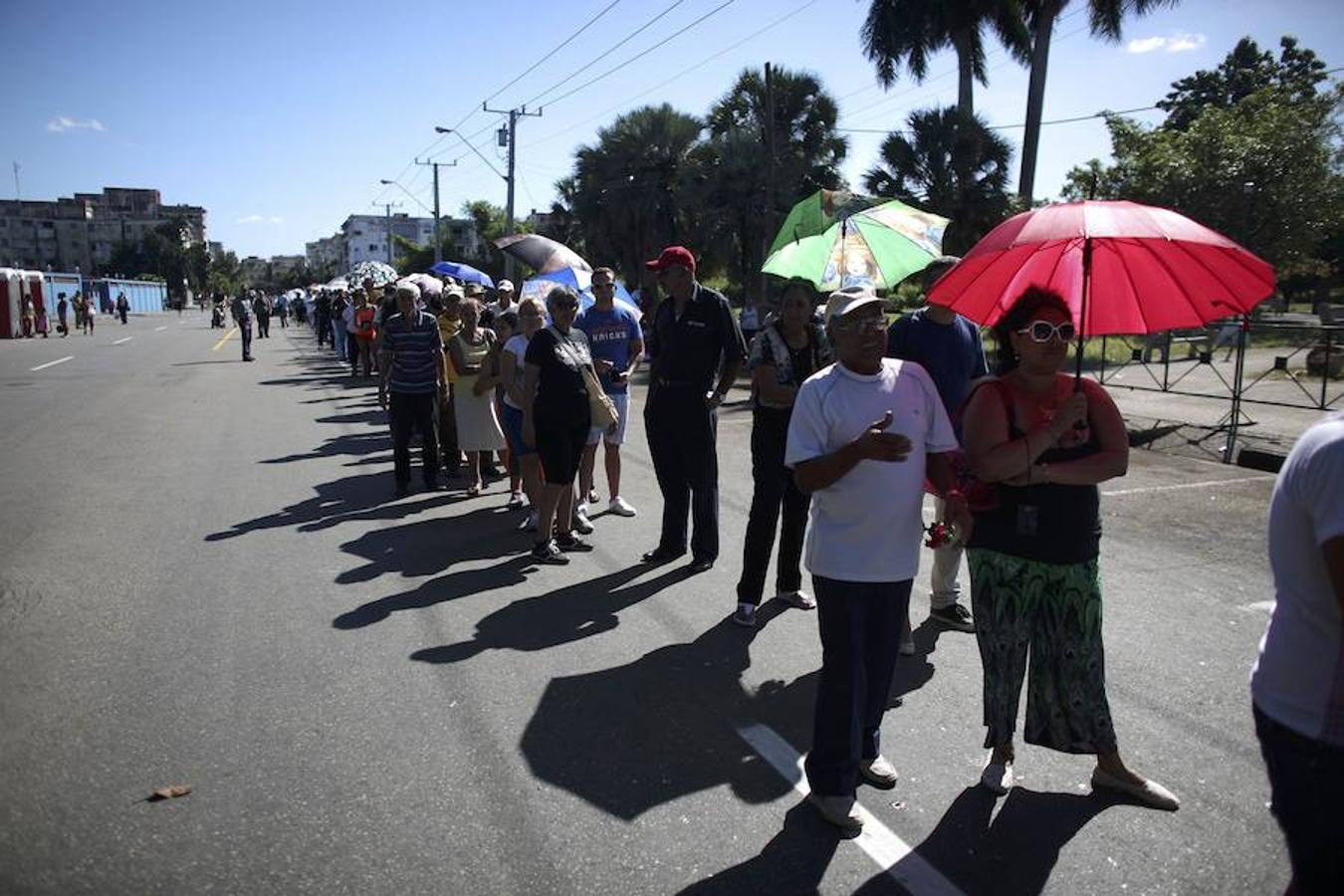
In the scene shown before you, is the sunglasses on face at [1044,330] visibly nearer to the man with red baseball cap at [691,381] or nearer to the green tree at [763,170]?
the man with red baseball cap at [691,381]

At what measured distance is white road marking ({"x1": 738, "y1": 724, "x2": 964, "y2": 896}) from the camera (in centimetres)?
279

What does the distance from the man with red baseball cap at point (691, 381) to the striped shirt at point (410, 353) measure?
2767 mm

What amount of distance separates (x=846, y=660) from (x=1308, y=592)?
148 cm

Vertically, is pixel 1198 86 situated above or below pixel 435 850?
above

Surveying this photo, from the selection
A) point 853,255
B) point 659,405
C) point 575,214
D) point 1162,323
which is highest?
point 575,214

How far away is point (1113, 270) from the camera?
133 inches

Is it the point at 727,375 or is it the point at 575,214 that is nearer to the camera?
the point at 727,375

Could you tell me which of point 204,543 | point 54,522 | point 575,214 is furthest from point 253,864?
point 575,214

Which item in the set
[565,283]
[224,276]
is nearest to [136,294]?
[224,276]

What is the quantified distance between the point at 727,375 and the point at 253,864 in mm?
3900

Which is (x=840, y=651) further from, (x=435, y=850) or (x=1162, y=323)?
(x=1162, y=323)

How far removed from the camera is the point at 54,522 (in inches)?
279

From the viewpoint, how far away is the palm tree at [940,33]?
27.4 meters

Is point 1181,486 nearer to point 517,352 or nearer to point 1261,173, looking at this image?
point 517,352
